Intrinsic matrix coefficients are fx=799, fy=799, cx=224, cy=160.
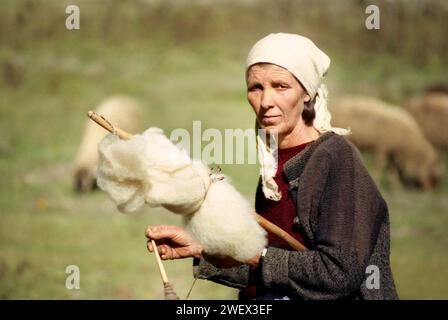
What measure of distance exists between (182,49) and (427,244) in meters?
3.59

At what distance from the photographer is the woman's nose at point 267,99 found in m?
2.68

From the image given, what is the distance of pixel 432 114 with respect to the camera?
912 cm

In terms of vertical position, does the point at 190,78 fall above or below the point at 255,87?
above

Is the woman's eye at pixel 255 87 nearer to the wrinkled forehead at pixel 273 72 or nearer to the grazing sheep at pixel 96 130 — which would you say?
the wrinkled forehead at pixel 273 72

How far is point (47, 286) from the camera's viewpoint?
6.57 metres

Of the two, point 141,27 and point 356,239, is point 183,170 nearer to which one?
point 356,239

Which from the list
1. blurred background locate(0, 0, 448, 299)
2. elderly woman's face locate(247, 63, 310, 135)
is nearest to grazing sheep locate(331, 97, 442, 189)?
blurred background locate(0, 0, 448, 299)

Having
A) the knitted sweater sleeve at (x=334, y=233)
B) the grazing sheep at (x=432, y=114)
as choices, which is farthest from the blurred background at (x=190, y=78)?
the knitted sweater sleeve at (x=334, y=233)

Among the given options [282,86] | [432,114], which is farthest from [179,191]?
[432,114]

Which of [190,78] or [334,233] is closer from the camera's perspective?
[334,233]

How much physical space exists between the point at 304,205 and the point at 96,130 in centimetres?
654

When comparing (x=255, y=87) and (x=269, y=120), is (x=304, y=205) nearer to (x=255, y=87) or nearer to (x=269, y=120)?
(x=269, y=120)
